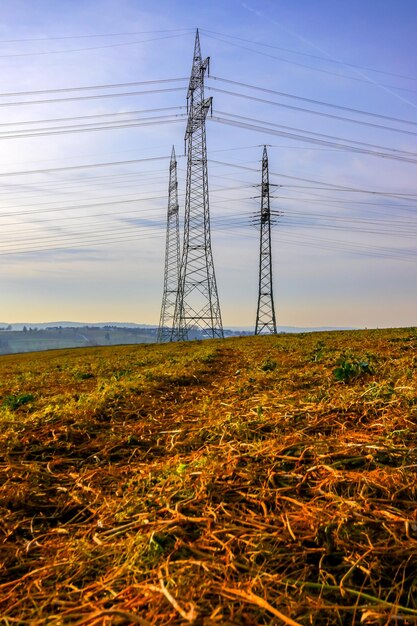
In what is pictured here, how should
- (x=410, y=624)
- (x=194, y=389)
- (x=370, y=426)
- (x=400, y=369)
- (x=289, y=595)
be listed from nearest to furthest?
(x=410, y=624)
(x=289, y=595)
(x=370, y=426)
(x=400, y=369)
(x=194, y=389)

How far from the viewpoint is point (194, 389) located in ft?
34.4

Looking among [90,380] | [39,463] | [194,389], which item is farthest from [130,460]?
[90,380]

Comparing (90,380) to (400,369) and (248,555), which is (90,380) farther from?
(248,555)

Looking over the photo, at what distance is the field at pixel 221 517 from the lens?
2.65 metres

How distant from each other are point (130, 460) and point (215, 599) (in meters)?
3.30

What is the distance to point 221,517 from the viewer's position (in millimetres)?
3547

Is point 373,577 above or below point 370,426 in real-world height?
below

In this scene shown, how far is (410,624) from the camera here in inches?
97.0

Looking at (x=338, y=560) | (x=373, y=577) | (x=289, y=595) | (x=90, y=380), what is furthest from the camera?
(x=90, y=380)

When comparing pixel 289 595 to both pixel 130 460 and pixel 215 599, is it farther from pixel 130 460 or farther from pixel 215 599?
pixel 130 460

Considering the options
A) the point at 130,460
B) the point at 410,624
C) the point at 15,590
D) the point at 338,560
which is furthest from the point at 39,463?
the point at 410,624

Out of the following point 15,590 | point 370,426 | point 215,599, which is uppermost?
point 370,426

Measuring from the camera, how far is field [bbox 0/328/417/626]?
2.65 m

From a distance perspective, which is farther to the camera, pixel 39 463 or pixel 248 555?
pixel 39 463
